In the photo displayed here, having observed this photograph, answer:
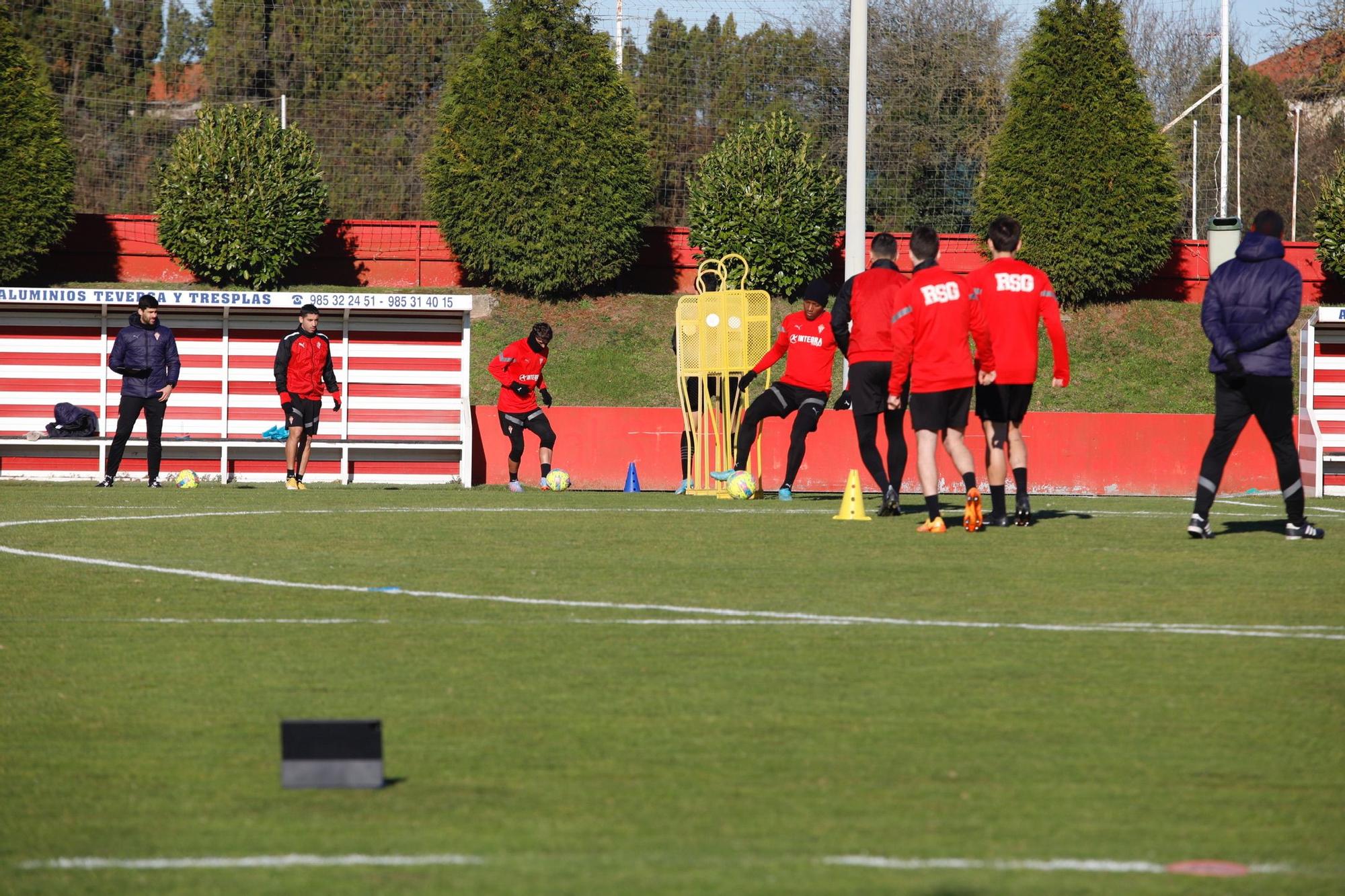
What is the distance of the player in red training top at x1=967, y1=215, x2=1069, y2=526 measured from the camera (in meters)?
12.1

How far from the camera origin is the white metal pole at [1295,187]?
60369 millimetres

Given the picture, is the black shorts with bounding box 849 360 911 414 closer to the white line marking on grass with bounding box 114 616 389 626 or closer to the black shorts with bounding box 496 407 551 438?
the black shorts with bounding box 496 407 551 438

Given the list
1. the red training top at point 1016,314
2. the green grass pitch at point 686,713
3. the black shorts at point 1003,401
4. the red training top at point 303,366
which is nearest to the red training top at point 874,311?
the red training top at point 1016,314

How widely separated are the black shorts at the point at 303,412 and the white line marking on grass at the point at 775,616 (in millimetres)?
9440

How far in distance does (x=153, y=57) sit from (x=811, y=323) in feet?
142

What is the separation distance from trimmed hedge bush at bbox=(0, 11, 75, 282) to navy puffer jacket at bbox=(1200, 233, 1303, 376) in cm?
2673

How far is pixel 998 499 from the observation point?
12305 mm

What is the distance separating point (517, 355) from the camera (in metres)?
19.5

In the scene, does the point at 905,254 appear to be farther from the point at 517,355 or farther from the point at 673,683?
the point at 673,683

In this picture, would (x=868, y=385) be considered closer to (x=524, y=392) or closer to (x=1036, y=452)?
(x=524, y=392)

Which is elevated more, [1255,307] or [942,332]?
[1255,307]

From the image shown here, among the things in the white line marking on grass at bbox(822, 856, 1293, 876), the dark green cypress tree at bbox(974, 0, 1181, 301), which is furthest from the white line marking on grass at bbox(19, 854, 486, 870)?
the dark green cypress tree at bbox(974, 0, 1181, 301)

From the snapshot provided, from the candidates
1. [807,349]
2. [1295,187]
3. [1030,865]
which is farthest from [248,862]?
[1295,187]

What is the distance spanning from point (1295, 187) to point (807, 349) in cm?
5078
